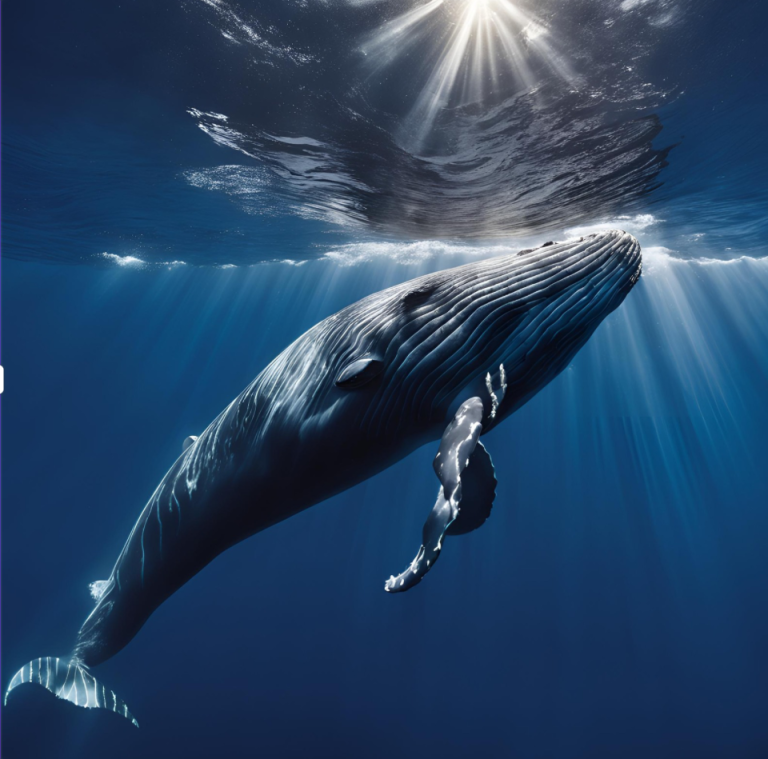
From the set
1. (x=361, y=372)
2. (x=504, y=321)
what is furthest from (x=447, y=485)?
(x=504, y=321)

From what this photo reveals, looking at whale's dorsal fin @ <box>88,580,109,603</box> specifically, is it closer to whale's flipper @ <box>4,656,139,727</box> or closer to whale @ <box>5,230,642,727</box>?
whale's flipper @ <box>4,656,139,727</box>

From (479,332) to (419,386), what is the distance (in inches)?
20.9

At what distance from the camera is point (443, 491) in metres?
2.25

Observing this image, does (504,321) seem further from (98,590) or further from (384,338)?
(98,590)

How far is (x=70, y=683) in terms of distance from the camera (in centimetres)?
555

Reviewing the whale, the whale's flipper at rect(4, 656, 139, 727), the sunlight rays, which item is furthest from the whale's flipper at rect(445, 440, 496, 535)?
the sunlight rays

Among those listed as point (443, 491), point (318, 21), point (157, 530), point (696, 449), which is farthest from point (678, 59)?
point (696, 449)

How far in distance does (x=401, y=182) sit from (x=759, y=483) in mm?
87270

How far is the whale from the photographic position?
2684 millimetres

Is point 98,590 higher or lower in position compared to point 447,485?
lower

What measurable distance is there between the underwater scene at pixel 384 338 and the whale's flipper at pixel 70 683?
4 centimetres

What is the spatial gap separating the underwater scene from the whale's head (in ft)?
0.08

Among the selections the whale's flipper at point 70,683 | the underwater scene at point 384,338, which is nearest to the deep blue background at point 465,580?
the underwater scene at point 384,338

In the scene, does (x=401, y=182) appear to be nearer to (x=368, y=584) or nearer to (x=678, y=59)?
(x=678, y=59)
